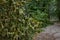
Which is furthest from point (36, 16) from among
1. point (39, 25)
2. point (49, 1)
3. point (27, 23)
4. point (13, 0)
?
point (13, 0)

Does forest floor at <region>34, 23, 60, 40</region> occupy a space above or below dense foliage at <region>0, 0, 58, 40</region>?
below

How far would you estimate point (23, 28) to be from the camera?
6.70m

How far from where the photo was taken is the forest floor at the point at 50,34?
7516 millimetres

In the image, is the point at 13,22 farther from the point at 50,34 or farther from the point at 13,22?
the point at 50,34

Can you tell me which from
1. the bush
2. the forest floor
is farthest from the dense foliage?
the forest floor

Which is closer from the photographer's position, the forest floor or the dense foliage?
the dense foliage

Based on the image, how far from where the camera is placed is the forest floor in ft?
24.7

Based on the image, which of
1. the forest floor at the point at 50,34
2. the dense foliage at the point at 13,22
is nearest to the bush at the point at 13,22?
the dense foliage at the point at 13,22

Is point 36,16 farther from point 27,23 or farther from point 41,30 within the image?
point 27,23

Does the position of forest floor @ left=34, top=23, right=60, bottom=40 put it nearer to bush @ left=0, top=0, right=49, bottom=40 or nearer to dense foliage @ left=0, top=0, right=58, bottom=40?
dense foliage @ left=0, top=0, right=58, bottom=40

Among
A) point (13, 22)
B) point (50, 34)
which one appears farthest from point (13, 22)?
point (50, 34)

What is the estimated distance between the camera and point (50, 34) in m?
7.95

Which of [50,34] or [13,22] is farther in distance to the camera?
[50,34]

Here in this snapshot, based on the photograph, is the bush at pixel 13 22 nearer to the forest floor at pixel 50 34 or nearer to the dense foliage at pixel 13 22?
the dense foliage at pixel 13 22
